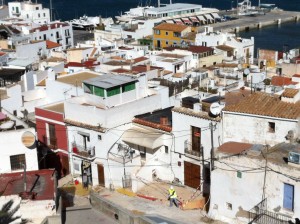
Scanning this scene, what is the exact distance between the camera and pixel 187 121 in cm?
2880

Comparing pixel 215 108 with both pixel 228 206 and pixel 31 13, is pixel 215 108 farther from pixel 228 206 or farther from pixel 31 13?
pixel 31 13

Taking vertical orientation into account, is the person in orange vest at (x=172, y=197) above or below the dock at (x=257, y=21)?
below

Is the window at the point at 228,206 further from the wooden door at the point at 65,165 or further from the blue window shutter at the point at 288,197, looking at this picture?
the wooden door at the point at 65,165

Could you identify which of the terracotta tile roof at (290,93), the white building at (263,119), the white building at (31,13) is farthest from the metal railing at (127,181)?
the white building at (31,13)

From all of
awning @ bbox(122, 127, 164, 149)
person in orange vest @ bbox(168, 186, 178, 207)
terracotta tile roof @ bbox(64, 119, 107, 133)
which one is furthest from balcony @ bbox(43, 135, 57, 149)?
person in orange vest @ bbox(168, 186, 178, 207)

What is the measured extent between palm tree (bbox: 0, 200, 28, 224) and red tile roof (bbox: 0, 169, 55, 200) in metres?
0.99

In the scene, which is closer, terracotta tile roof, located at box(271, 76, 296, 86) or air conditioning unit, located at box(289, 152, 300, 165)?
air conditioning unit, located at box(289, 152, 300, 165)

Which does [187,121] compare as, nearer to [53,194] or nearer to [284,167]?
[284,167]

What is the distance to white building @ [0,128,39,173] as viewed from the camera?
27047 mm

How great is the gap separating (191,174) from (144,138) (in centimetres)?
323

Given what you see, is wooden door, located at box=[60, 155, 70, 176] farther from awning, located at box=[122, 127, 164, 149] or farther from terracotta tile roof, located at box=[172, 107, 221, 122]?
terracotta tile roof, located at box=[172, 107, 221, 122]

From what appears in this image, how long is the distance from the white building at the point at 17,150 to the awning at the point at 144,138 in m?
5.51

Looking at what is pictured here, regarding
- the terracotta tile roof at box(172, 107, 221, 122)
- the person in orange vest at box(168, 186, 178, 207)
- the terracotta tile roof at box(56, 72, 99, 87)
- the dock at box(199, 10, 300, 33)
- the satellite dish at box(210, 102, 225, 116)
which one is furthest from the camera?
the dock at box(199, 10, 300, 33)

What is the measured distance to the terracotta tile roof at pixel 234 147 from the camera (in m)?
25.4
